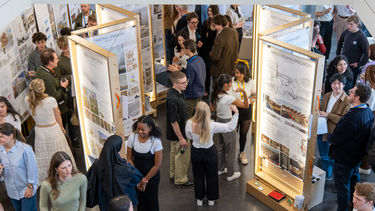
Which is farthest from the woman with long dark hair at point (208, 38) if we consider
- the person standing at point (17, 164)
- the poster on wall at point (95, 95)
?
the person standing at point (17, 164)

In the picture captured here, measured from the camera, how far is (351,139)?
503cm

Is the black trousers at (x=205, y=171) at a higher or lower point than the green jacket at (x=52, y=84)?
lower

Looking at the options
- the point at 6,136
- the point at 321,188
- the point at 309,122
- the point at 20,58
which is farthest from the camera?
the point at 20,58

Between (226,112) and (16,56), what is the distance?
329 centimetres

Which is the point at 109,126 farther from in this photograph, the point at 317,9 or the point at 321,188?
the point at 317,9

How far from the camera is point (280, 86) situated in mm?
5082

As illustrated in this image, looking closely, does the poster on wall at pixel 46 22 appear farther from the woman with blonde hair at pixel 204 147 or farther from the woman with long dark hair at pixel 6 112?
the woman with blonde hair at pixel 204 147

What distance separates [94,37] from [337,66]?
10.9 ft

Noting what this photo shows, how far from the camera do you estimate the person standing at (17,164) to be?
15.1 ft

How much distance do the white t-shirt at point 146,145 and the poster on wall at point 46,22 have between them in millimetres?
3743

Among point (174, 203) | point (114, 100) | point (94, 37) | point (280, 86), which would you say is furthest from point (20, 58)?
point (280, 86)

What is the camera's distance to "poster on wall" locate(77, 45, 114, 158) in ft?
16.5

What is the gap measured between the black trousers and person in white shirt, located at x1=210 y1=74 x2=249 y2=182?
1.56ft

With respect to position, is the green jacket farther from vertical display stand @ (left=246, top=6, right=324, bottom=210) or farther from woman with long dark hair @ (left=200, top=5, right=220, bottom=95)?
woman with long dark hair @ (left=200, top=5, right=220, bottom=95)
